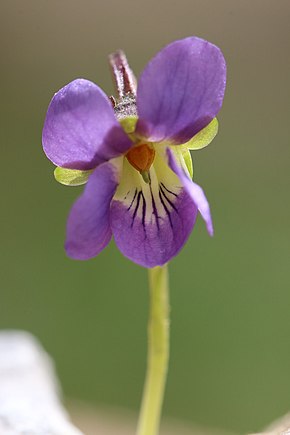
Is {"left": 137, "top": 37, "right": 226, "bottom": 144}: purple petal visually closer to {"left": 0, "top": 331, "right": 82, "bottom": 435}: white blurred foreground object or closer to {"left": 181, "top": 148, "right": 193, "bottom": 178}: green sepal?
{"left": 181, "top": 148, "right": 193, "bottom": 178}: green sepal

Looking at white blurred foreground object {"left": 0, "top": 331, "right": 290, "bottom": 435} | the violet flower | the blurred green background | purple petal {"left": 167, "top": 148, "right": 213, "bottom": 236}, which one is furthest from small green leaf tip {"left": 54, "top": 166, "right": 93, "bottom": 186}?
the blurred green background

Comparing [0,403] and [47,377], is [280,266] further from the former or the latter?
[0,403]

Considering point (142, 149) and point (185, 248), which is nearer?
point (142, 149)

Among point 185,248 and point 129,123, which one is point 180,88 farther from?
point 185,248

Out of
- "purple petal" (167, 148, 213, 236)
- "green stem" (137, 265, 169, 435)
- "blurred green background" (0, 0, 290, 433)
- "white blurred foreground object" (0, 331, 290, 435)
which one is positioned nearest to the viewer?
"purple petal" (167, 148, 213, 236)

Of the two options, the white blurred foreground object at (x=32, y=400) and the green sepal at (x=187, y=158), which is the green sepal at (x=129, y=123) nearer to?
the green sepal at (x=187, y=158)

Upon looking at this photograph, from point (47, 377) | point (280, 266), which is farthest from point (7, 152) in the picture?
point (47, 377)

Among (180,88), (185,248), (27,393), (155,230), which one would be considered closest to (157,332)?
(155,230)
